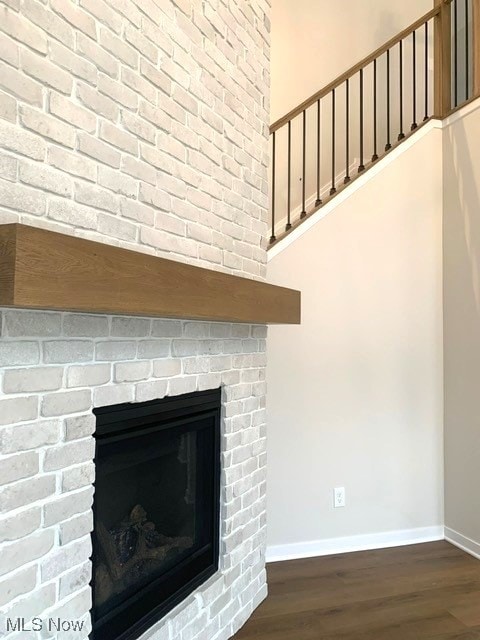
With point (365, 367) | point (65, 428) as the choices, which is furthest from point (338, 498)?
point (65, 428)

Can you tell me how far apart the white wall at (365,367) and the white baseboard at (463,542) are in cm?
12

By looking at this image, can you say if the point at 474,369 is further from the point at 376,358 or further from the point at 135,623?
the point at 135,623

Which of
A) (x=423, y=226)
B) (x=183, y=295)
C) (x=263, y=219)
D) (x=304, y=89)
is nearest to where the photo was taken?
(x=183, y=295)

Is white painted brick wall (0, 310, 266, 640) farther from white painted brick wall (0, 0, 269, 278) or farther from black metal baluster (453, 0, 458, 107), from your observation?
black metal baluster (453, 0, 458, 107)

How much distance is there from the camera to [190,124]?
1.91 meters

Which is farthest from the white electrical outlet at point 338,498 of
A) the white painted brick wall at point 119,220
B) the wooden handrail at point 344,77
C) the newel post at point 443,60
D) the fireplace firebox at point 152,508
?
the newel post at point 443,60

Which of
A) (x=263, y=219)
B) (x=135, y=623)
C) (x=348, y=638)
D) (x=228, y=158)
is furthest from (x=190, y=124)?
(x=348, y=638)

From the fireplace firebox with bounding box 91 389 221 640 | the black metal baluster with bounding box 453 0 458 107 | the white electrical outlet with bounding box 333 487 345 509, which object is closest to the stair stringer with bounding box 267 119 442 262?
the black metal baluster with bounding box 453 0 458 107

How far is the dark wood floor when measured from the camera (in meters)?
2.29

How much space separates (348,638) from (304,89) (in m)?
4.10

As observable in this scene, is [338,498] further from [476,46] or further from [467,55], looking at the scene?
[467,55]

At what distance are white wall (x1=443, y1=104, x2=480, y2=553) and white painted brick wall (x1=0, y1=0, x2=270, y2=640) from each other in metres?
1.49

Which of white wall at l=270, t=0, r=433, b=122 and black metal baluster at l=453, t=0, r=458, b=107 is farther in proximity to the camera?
white wall at l=270, t=0, r=433, b=122

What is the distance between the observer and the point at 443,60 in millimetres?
3539
